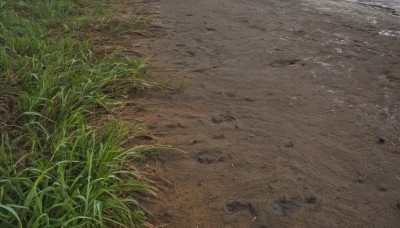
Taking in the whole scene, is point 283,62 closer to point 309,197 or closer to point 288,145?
point 288,145

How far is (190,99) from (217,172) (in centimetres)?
102

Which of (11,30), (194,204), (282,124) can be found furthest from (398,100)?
(11,30)

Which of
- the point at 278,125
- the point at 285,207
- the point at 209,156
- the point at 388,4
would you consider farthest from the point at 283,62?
the point at 388,4

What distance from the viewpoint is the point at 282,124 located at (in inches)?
110

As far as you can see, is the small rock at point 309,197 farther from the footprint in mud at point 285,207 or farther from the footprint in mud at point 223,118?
the footprint in mud at point 223,118

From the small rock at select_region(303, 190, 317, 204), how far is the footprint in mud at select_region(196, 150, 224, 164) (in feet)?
1.86

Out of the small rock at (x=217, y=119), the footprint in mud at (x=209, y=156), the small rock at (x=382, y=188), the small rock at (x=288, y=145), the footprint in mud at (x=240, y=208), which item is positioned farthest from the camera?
the small rock at (x=217, y=119)

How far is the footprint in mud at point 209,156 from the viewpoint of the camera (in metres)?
2.40

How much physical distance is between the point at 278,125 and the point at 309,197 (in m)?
0.79

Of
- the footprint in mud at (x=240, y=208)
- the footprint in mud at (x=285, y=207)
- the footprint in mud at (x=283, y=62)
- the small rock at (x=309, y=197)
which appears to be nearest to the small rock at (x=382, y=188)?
the small rock at (x=309, y=197)

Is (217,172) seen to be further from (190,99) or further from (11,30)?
(11,30)

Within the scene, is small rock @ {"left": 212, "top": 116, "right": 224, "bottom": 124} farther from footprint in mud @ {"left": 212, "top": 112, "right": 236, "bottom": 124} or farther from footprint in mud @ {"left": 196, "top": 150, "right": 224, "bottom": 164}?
footprint in mud @ {"left": 196, "top": 150, "right": 224, "bottom": 164}

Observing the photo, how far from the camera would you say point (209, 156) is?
7.98 ft

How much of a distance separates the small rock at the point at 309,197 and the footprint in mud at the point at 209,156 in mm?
567
